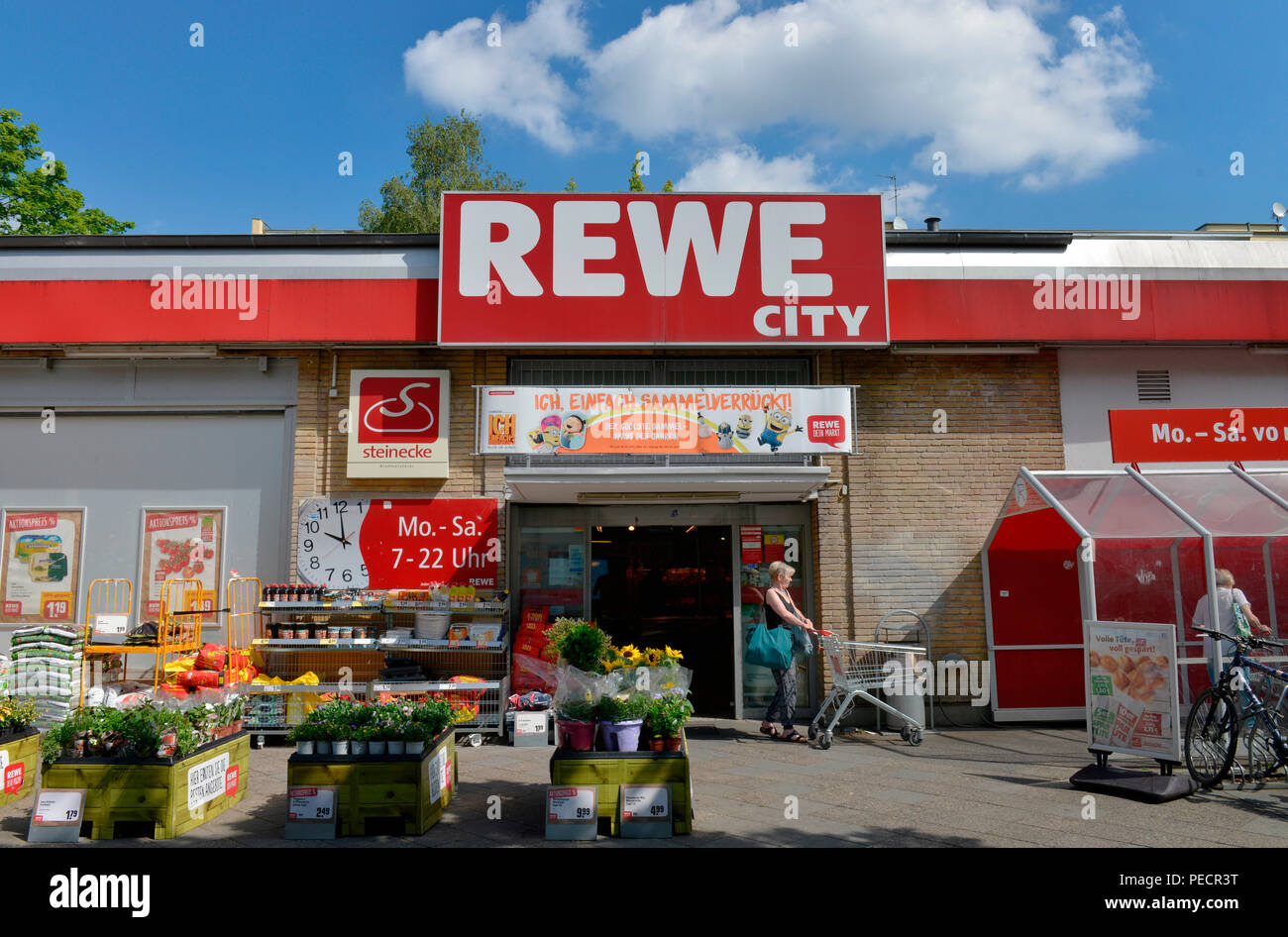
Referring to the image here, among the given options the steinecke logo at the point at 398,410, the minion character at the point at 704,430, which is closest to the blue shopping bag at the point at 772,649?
the minion character at the point at 704,430

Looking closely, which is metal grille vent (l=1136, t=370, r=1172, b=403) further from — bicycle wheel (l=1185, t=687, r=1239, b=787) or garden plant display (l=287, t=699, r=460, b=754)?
garden plant display (l=287, t=699, r=460, b=754)

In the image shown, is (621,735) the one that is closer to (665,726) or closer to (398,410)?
(665,726)

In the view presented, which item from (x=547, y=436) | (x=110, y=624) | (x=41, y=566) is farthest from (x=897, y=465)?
(x=41, y=566)

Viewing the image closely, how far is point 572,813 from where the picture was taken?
20.0 feet

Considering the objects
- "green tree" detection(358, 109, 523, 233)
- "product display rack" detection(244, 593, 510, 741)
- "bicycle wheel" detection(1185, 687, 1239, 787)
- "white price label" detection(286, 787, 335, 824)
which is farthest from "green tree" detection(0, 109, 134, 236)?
"bicycle wheel" detection(1185, 687, 1239, 787)

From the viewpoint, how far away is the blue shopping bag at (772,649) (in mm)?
9750

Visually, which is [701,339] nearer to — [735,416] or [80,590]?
[735,416]

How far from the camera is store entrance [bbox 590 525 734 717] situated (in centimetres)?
1192

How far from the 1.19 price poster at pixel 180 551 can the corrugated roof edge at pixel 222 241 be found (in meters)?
3.46

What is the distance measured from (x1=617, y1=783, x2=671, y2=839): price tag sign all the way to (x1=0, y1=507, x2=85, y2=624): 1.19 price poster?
8525 millimetres

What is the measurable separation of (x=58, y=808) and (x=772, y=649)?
6.70 metres
